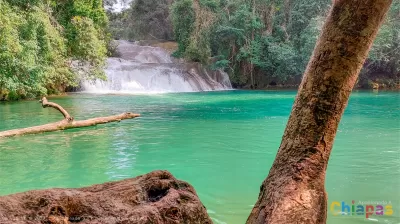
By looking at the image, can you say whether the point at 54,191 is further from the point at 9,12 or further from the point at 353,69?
the point at 9,12

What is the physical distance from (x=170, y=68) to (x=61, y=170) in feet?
67.1

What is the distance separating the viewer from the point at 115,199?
1823 millimetres

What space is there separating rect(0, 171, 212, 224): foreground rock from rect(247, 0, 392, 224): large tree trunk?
1.30 feet

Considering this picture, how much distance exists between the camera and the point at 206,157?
6.62 meters

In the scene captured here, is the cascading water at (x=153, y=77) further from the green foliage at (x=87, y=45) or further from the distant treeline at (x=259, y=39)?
the green foliage at (x=87, y=45)

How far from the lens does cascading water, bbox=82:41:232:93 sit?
75.6 feet

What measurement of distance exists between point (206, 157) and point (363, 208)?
2920 millimetres

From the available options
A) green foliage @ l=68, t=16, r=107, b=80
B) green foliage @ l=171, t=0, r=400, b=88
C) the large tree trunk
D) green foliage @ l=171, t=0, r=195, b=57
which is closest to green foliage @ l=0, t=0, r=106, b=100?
green foliage @ l=68, t=16, r=107, b=80

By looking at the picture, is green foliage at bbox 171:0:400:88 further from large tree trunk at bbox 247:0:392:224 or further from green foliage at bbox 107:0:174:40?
large tree trunk at bbox 247:0:392:224

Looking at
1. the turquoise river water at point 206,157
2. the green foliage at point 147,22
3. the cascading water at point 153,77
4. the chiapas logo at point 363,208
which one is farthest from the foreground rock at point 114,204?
the green foliage at point 147,22

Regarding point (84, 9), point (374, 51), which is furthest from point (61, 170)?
point (374, 51)

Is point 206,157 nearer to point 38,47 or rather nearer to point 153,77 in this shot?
point 38,47

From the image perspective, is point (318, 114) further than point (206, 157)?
No

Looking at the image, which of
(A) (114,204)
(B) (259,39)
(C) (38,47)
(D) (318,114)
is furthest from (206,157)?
(B) (259,39)
